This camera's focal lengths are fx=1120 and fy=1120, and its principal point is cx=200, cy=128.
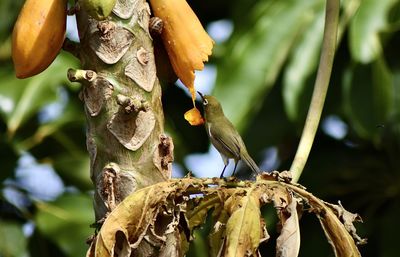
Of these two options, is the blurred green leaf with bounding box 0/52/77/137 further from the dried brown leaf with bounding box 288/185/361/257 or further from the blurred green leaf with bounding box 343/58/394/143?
the dried brown leaf with bounding box 288/185/361/257

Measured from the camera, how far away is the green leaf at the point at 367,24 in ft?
10.6

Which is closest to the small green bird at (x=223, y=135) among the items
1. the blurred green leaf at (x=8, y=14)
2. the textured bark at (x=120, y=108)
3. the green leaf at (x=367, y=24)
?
the green leaf at (x=367, y=24)

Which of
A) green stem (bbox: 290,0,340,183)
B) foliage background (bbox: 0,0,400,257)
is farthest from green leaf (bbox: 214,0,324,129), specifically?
green stem (bbox: 290,0,340,183)

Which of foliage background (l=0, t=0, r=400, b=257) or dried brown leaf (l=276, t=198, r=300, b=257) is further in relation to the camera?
foliage background (l=0, t=0, r=400, b=257)

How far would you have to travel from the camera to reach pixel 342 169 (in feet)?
14.0

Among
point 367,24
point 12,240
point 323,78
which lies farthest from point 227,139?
point 12,240

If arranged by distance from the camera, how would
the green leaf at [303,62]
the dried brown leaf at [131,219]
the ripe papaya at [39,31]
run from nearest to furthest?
the dried brown leaf at [131,219], the ripe papaya at [39,31], the green leaf at [303,62]

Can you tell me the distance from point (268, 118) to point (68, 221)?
80 cm

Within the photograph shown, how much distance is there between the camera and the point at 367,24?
323 centimetres

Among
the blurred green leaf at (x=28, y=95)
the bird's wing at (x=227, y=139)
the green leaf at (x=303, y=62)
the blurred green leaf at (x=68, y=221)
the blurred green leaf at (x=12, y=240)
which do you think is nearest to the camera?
the bird's wing at (x=227, y=139)

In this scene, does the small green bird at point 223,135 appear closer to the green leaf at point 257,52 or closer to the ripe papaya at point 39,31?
the green leaf at point 257,52

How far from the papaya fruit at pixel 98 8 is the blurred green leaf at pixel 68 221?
222 cm

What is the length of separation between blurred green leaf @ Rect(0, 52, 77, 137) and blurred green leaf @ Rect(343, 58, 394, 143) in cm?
92

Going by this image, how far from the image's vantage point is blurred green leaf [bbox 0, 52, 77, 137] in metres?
3.54
